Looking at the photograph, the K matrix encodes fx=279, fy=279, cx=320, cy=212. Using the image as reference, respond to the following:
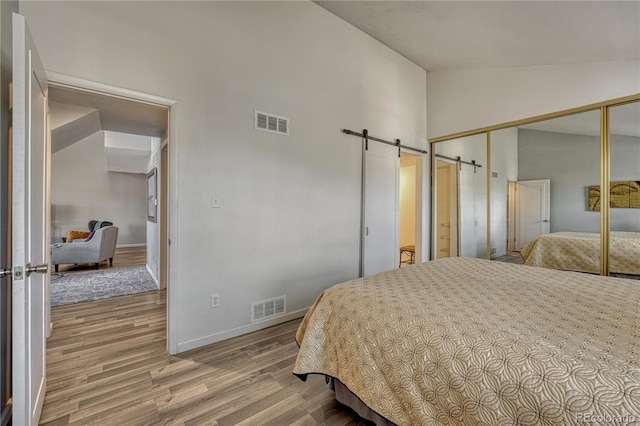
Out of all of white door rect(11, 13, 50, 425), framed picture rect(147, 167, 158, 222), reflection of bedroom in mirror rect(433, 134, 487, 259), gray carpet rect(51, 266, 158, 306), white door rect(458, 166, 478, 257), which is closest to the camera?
white door rect(11, 13, 50, 425)

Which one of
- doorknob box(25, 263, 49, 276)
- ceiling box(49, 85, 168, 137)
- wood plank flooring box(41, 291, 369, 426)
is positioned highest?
ceiling box(49, 85, 168, 137)

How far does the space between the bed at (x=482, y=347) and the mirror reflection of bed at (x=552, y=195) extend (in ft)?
4.97

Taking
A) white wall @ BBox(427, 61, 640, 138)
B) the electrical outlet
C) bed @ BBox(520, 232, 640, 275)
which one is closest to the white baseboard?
the electrical outlet

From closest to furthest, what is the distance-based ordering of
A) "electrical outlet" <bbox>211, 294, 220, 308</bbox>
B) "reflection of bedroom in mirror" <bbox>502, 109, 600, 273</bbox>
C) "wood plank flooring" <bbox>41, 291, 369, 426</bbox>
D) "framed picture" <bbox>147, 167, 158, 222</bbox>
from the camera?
"wood plank flooring" <bbox>41, 291, 369, 426</bbox>
"electrical outlet" <bbox>211, 294, 220, 308</bbox>
"reflection of bedroom in mirror" <bbox>502, 109, 600, 273</bbox>
"framed picture" <bbox>147, 167, 158, 222</bbox>

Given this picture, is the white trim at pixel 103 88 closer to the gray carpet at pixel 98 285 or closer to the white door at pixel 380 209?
the white door at pixel 380 209

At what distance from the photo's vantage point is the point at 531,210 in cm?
338

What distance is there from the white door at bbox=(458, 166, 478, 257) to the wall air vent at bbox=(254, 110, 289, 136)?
276cm

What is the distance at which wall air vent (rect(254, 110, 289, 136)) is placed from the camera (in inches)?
103

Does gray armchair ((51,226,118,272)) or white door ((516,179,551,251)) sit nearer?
white door ((516,179,551,251))

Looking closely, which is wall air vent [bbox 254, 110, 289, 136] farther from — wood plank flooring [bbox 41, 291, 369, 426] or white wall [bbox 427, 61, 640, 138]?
white wall [bbox 427, 61, 640, 138]

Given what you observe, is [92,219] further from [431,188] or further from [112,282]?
[431,188]

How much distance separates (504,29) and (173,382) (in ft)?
13.5

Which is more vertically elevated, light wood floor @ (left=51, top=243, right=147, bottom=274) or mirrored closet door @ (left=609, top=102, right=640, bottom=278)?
mirrored closet door @ (left=609, top=102, right=640, bottom=278)

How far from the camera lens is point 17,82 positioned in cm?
114
